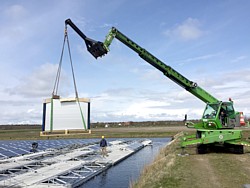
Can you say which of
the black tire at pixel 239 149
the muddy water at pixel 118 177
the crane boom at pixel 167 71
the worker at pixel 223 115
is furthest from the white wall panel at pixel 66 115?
the black tire at pixel 239 149

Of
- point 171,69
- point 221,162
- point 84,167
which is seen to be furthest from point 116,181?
point 171,69

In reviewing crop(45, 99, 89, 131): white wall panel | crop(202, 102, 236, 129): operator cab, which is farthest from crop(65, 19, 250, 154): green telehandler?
crop(45, 99, 89, 131): white wall panel

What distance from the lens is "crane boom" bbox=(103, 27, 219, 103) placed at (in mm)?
24855

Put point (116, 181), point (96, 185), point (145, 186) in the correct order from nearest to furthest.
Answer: point (145, 186)
point (96, 185)
point (116, 181)

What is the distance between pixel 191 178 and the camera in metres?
15.4

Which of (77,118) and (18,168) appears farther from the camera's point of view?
(77,118)

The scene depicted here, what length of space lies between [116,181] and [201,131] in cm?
902

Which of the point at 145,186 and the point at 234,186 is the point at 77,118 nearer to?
the point at 145,186

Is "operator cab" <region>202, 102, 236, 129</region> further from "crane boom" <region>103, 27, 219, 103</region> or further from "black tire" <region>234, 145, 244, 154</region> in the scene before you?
"black tire" <region>234, 145, 244, 154</region>

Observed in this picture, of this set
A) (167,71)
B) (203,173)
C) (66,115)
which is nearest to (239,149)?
(203,173)

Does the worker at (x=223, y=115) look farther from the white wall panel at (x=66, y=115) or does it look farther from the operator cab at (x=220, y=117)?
the white wall panel at (x=66, y=115)

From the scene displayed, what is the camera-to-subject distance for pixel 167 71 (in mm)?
25641

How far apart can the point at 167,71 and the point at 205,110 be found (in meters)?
5.05

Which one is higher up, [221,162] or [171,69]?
[171,69]
